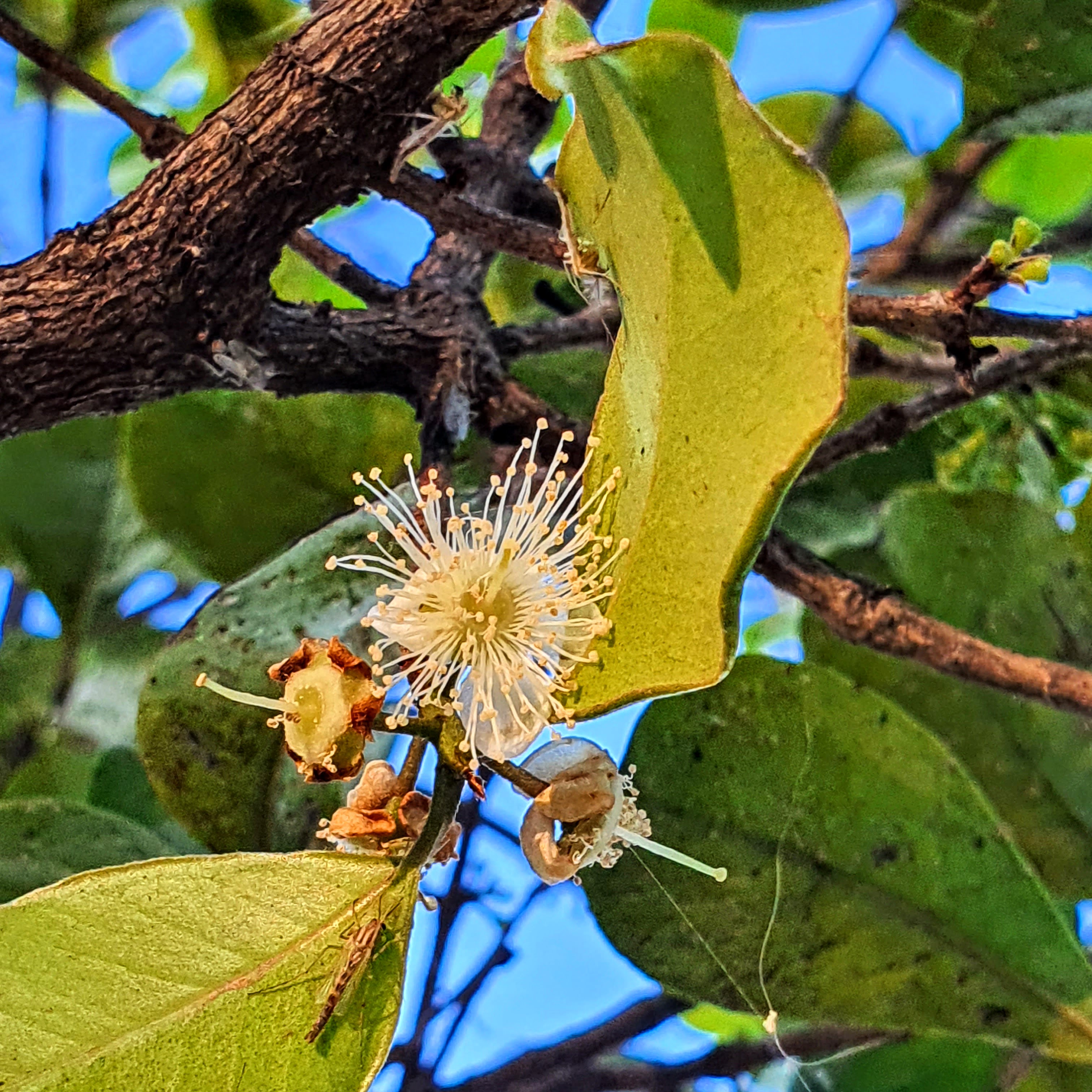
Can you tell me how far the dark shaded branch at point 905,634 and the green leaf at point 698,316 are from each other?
26 cm

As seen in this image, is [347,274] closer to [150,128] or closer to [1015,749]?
[150,128]

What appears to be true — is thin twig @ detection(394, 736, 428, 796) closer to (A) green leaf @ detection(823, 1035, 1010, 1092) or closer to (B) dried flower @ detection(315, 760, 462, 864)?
(B) dried flower @ detection(315, 760, 462, 864)

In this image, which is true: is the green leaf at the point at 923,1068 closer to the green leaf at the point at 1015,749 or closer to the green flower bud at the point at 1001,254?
the green leaf at the point at 1015,749

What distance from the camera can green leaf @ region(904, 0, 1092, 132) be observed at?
781 millimetres

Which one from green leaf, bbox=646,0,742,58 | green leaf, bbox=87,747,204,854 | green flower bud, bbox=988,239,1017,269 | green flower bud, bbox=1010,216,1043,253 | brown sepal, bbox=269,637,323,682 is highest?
green leaf, bbox=646,0,742,58

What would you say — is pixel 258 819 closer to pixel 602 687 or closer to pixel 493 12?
pixel 602 687

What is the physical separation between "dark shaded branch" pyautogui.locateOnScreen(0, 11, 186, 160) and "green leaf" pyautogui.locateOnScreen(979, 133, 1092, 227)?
75cm

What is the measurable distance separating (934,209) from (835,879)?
0.66m

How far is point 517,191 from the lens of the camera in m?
0.97

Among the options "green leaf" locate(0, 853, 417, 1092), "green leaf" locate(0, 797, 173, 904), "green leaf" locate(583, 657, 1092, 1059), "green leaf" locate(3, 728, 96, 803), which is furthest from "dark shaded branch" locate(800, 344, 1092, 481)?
"green leaf" locate(3, 728, 96, 803)

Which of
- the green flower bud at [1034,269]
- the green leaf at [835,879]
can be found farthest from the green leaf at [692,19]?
the green leaf at [835,879]

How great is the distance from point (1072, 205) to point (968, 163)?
0.13 m

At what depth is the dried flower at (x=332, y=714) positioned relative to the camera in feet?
1.65

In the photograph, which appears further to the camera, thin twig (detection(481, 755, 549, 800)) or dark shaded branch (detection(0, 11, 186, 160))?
dark shaded branch (detection(0, 11, 186, 160))
